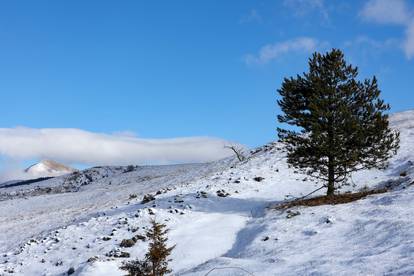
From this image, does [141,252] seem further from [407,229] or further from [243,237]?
[407,229]

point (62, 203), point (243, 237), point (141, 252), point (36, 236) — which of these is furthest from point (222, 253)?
point (62, 203)

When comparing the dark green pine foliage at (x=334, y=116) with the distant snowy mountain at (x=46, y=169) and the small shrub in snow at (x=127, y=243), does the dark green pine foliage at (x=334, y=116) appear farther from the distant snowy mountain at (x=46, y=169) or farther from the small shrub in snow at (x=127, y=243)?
the distant snowy mountain at (x=46, y=169)

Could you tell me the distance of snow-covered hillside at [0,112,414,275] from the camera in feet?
49.4

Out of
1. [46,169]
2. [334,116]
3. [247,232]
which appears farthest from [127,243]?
[46,169]

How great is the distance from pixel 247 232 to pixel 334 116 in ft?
25.5

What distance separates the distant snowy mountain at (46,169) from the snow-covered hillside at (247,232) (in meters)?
130

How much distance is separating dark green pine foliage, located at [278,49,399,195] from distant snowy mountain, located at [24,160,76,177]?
13975 centimetres

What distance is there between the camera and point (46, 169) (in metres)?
171

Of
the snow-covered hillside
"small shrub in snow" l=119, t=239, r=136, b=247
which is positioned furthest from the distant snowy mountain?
"small shrub in snow" l=119, t=239, r=136, b=247

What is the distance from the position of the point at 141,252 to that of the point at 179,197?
28.2 ft

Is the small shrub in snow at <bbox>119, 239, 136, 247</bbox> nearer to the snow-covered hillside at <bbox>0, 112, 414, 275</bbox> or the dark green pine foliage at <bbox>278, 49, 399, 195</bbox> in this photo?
the snow-covered hillside at <bbox>0, 112, 414, 275</bbox>

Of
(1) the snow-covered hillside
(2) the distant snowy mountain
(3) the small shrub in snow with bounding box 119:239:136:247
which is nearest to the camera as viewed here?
(1) the snow-covered hillside

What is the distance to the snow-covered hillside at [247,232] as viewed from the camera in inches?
593

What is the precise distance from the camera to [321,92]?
80.9 ft
